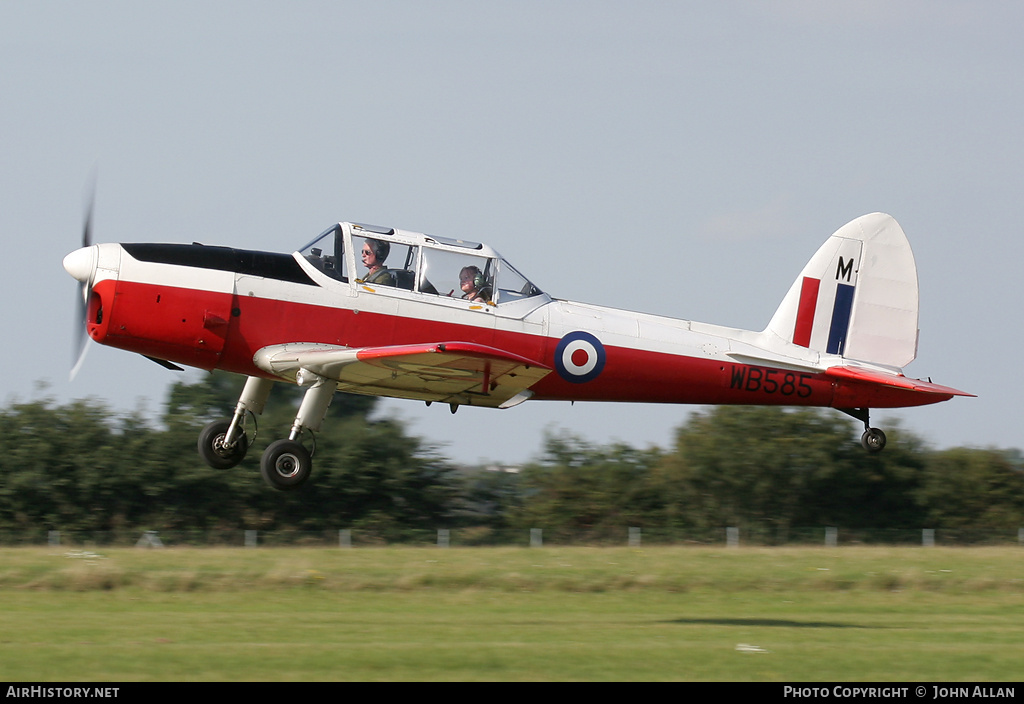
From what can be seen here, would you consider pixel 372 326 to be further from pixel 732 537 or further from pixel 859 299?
pixel 732 537

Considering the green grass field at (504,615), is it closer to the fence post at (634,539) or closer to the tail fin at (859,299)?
the tail fin at (859,299)

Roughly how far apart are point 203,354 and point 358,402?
93.8 ft

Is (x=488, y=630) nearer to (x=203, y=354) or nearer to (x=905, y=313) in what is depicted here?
Answer: (x=203, y=354)

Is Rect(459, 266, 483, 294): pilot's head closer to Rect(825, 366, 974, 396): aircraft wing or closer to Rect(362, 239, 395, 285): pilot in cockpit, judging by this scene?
Rect(362, 239, 395, 285): pilot in cockpit

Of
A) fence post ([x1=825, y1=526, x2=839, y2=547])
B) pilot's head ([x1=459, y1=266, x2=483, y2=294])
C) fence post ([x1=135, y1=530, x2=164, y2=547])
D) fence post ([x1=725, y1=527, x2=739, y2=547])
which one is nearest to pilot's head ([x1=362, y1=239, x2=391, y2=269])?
pilot's head ([x1=459, y1=266, x2=483, y2=294])

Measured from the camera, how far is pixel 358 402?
38750 millimetres

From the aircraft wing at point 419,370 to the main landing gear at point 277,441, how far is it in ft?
0.66

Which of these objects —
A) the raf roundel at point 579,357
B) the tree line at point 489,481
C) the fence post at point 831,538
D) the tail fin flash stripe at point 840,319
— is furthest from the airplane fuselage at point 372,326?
the tree line at point 489,481

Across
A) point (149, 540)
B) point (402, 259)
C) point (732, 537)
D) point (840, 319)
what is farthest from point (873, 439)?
point (732, 537)

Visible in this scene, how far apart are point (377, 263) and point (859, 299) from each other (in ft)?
18.3

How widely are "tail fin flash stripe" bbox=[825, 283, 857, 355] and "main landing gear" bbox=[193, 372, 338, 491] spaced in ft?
17.9

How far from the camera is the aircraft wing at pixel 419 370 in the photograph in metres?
9.55

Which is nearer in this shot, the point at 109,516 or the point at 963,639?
the point at 963,639

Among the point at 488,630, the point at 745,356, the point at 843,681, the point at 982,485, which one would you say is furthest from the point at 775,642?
the point at 982,485
